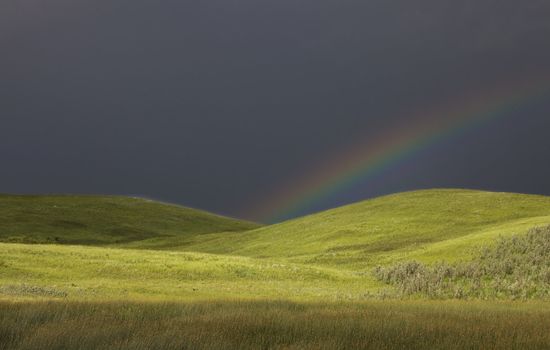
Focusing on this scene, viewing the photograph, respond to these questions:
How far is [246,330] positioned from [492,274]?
3374cm

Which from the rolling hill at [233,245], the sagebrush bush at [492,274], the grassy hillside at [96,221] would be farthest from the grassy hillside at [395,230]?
the grassy hillside at [96,221]

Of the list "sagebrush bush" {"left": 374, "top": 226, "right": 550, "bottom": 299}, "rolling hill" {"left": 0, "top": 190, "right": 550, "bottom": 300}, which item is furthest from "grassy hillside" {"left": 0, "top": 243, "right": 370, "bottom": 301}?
"sagebrush bush" {"left": 374, "top": 226, "right": 550, "bottom": 299}

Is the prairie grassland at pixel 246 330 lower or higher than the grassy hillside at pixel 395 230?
lower

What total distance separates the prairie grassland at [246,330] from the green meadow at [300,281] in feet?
0.17

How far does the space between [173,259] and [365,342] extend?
39981 mm

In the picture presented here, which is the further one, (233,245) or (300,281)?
(233,245)

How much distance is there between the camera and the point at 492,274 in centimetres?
4250

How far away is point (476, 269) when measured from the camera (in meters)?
43.4

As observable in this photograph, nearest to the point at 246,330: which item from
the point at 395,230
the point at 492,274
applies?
the point at 492,274

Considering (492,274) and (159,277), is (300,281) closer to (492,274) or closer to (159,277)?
(159,277)

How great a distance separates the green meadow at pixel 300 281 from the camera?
13250 mm

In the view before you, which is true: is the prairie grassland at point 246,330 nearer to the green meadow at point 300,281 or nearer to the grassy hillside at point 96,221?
the green meadow at point 300,281

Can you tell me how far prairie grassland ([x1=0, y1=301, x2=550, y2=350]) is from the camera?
12078 mm

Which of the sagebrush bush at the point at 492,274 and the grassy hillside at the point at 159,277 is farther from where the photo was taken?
the sagebrush bush at the point at 492,274
